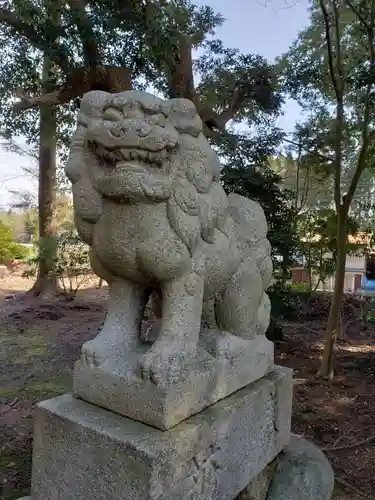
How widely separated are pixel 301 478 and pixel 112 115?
1.52m

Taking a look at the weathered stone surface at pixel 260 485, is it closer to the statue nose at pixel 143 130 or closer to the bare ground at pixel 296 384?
the bare ground at pixel 296 384

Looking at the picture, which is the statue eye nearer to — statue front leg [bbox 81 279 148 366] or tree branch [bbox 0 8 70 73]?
statue front leg [bbox 81 279 148 366]

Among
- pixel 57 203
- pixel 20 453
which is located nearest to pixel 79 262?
pixel 57 203

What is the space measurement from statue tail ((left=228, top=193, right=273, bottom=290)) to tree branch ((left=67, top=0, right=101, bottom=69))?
10.9ft

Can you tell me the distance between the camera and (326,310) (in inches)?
289

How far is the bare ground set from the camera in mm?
2615

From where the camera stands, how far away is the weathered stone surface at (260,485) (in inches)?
63.7

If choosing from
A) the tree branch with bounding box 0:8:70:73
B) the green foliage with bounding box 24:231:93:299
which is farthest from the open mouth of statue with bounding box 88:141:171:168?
the green foliage with bounding box 24:231:93:299

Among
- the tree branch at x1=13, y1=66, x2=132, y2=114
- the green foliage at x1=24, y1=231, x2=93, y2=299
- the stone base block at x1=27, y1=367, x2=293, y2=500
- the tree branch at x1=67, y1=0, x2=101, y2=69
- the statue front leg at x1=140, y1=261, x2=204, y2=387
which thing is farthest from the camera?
the green foliage at x1=24, y1=231, x2=93, y2=299

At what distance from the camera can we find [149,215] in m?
1.27

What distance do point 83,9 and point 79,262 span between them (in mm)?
3977

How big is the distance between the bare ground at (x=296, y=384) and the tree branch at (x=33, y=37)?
3179 mm

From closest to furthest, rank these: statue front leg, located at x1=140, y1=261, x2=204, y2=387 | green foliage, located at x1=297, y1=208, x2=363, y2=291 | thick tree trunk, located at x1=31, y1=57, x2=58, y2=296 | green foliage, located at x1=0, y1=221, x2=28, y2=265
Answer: statue front leg, located at x1=140, y1=261, x2=204, y2=387 < green foliage, located at x1=297, y1=208, x2=363, y2=291 < thick tree trunk, located at x1=31, y1=57, x2=58, y2=296 < green foliage, located at x1=0, y1=221, x2=28, y2=265

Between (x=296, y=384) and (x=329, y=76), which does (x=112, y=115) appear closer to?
(x=296, y=384)
